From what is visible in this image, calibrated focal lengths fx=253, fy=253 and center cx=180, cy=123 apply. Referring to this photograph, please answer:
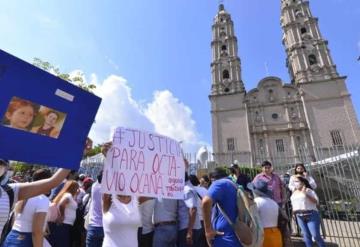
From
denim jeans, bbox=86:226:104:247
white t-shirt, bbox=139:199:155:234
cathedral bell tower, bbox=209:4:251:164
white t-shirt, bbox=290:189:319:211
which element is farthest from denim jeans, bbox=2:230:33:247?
cathedral bell tower, bbox=209:4:251:164

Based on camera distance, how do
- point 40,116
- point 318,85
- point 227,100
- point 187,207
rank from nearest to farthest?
point 40,116 → point 187,207 → point 318,85 → point 227,100

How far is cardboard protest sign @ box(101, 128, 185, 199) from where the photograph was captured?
2.53 m

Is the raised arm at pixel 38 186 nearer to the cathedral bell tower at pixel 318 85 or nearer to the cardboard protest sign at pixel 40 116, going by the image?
→ the cardboard protest sign at pixel 40 116

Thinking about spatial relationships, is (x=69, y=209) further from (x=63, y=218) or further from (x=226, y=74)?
(x=226, y=74)

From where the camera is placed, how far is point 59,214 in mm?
3666

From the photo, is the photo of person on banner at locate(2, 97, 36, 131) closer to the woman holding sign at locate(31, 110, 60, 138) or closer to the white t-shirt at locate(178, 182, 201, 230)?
the woman holding sign at locate(31, 110, 60, 138)

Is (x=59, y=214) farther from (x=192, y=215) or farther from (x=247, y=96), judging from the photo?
(x=247, y=96)

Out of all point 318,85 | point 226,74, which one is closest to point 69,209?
point 318,85

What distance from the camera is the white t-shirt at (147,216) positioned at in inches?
153

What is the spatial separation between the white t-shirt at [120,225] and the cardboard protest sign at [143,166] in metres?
0.25

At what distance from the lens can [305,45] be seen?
122ft

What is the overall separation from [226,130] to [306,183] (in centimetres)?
3107

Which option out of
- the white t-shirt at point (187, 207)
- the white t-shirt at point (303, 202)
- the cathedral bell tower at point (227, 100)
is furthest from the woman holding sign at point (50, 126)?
the cathedral bell tower at point (227, 100)

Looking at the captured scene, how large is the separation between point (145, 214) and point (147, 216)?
1.8 inches
